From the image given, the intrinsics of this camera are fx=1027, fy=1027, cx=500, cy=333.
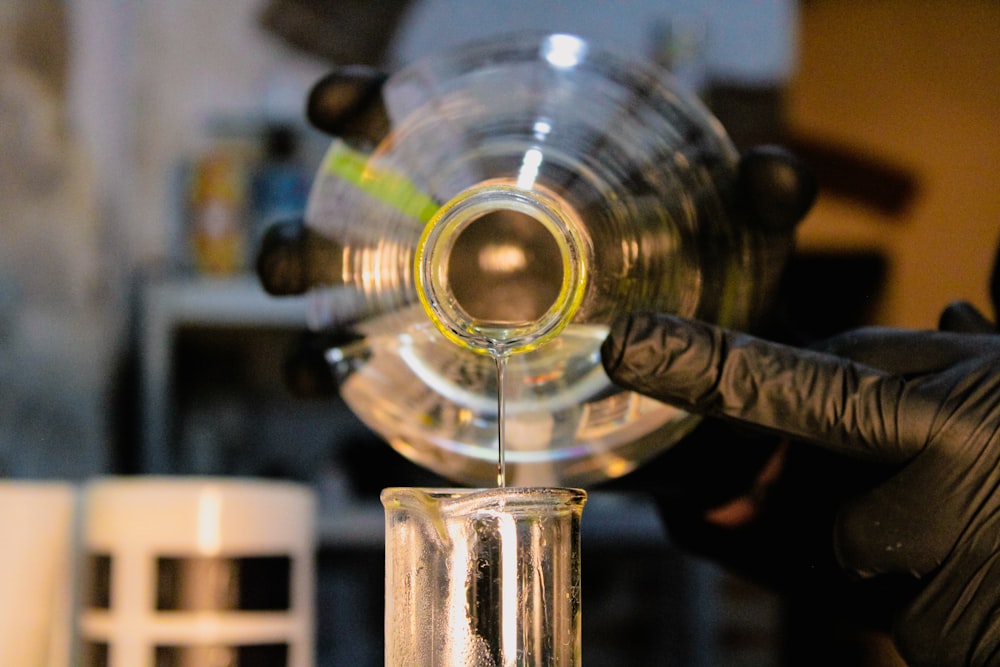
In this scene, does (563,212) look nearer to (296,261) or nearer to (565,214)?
(565,214)

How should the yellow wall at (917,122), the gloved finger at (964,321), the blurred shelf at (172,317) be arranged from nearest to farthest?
the gloved finger at (964,321)
the yellow wall at (917,122)
the blurred shelf at (172,317)

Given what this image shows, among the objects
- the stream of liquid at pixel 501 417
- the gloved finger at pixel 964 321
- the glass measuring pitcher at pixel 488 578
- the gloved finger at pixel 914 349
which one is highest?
the gloved finger at pixel 964 321

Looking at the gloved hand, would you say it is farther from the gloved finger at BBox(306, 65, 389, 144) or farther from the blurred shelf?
the blurred shelf

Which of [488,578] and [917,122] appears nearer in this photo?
[488,578]

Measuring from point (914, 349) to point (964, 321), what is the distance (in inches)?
3.9

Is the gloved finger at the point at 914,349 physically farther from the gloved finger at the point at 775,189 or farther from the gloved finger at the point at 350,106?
the gloved finger at the point at 350,106

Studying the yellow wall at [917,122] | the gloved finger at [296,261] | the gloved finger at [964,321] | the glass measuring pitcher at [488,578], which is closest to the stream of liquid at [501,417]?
the glass measuring pitcher at [488,578]

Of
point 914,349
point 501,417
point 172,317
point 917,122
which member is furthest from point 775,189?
point 172,317

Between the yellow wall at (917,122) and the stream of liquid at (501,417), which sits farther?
the yellow wall at (917,122)

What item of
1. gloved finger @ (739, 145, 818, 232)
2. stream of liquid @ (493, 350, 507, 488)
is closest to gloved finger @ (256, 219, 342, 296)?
stream of liquid @ (493, 350, 507, 488)

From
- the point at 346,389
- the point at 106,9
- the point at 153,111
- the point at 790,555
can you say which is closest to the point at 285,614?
the point at 346,389

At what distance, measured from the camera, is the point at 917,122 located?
123 centimetres

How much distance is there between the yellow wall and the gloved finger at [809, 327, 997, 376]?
0.56 metres

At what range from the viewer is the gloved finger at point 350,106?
63 cm
